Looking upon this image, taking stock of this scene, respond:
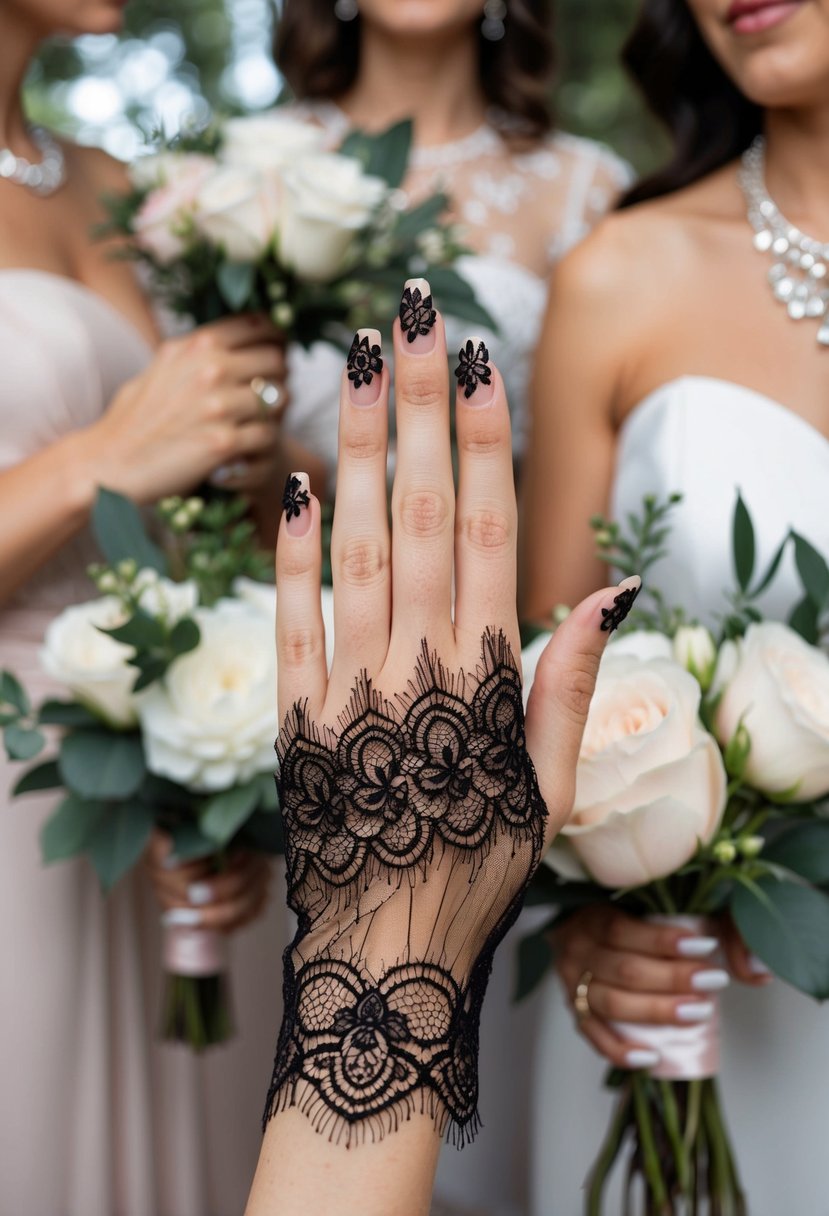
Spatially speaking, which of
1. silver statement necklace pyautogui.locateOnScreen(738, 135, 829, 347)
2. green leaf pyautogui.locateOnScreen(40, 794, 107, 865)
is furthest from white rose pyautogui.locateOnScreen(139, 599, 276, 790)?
silver statement necklace pyautogui.locateOnScreen(738, 135, 829, 347)

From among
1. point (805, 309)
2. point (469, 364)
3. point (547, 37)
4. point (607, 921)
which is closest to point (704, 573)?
point (805, 309)

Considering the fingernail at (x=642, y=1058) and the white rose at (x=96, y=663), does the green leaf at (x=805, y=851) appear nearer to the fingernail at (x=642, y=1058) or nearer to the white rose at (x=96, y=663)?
the fingernail at (x=642, y=1058)

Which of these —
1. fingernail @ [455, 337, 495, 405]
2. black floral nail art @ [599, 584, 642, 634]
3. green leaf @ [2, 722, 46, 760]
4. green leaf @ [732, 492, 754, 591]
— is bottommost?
green leaf @ [2, 722, 46, 760]

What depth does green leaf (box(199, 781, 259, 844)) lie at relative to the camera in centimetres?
162

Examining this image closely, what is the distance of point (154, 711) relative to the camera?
1.64 m

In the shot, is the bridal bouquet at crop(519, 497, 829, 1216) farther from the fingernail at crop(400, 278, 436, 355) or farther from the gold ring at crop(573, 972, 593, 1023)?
the fingernail at crop(400, 278, 436, 355)

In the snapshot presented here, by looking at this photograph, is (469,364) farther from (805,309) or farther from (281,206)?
(805,309)

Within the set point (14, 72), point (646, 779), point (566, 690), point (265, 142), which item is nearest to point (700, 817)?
point (646, 779)

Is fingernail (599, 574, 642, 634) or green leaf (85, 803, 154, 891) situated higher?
fingernail (599, 574, 642, 634)

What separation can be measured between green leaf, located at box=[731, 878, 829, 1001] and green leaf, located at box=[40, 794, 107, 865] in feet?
2.79

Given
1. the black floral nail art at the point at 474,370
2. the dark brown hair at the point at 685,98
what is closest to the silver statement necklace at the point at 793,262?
the dark brown hair at the point at 685,98

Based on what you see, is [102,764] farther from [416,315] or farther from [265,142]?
[265,142]

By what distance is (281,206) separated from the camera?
192 cm
